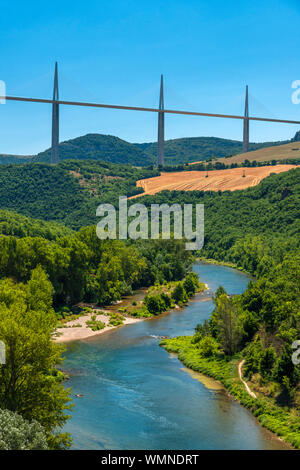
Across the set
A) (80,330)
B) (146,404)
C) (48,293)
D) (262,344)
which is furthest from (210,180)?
(146,404)

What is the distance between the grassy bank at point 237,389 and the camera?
862 inches

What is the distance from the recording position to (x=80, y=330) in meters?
37.3

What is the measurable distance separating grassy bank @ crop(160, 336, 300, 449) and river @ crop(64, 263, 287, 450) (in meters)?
0.39

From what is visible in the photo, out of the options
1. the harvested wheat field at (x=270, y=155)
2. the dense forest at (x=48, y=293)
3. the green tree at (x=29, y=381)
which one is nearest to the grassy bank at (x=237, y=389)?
the dense forest at (x=48, y=293)

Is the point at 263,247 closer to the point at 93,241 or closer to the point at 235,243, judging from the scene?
the point at 235,243

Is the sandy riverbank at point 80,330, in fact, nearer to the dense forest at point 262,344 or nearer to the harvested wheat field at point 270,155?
the dense forest at point 262,344

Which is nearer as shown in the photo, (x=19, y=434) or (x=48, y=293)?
(x=19, y=434)

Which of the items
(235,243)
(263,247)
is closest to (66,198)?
(235,243)

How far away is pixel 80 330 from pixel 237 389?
14.2 meters

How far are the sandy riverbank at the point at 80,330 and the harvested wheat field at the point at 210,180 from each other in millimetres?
61901

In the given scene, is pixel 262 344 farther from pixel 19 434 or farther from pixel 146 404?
pixel 19 434

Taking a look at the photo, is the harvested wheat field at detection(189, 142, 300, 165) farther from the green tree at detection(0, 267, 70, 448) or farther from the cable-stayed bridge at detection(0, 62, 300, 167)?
the green tree at detection(0, 267, 70, 448)

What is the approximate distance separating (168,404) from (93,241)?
2795 centimetres

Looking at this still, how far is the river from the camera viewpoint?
21.1 m
